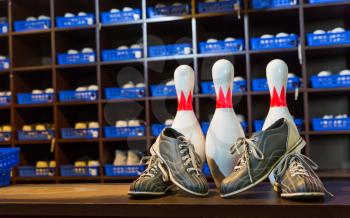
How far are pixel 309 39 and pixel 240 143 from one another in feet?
7.28

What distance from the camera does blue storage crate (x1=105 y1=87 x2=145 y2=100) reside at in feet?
10.8

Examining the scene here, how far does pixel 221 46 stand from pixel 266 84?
1.49 ft

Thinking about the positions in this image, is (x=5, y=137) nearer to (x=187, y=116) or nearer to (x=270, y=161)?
(x=187, y=116)

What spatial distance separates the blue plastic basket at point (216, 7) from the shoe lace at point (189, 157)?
2201 mm

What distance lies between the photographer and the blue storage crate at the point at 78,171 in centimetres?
334

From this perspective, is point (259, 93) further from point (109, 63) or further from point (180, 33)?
point (109, 63)

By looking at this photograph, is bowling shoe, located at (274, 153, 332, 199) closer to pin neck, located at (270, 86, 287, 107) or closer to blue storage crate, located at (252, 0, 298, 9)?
pin neck, located at (270, 86, 287, 107)

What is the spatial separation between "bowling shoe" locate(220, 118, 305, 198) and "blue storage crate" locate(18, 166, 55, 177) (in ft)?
8.95

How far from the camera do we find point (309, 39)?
9.96 ft

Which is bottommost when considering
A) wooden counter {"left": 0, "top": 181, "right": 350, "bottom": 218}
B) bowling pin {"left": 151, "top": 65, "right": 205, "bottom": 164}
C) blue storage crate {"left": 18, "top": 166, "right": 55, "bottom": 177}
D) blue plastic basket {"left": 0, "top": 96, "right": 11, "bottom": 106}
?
blue storage crate {"left": 18, "top": 166, "right": 55, "bottom": 177}

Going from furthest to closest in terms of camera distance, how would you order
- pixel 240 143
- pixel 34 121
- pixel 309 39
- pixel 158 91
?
1. pixel 34 121
2. pixel 158 91
3. pixel 309 39
4. pixel 240 143

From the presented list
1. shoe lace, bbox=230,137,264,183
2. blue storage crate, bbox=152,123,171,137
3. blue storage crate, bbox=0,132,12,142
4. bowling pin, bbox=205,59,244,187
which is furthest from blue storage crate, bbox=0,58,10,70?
shoe lace, bbox=230,137,264,183

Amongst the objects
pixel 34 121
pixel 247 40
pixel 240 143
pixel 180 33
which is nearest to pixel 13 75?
pixel 34 121

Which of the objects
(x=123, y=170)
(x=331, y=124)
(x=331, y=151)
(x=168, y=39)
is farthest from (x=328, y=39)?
(x=123, y=170)
